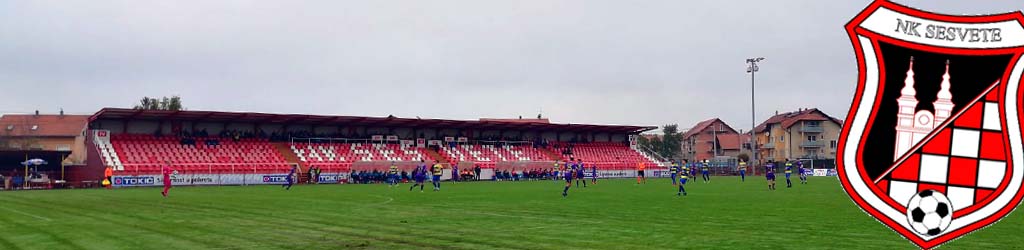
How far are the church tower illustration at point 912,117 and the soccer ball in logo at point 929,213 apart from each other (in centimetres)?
21

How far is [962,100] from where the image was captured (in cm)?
354

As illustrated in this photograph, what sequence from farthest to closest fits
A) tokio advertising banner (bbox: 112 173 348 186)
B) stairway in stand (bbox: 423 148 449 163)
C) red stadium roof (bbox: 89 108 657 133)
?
stairway in stand (bbox: 423 148 449 163) → red stadium roof (bbox: 89 108 657 133) → tokio advertising banner (bbox: 112 173 348 186)

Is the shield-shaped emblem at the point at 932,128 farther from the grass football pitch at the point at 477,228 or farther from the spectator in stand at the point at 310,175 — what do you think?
the spectator in stand at the point at 310,175

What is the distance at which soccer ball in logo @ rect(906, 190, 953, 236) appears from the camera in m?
3.49

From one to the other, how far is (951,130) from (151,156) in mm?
60156

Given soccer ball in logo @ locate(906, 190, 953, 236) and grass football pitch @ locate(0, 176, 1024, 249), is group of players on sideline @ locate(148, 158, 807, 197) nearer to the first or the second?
grass football pitch @ locate(0, 176, 1024, 249)

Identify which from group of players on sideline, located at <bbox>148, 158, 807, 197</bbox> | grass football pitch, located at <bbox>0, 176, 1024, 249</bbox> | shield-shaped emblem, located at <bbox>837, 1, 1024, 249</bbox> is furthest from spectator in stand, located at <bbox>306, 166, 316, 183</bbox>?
shield-shaped emblem, located at <bbox>837, 1, 1024, 249</bbox>

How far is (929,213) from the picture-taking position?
11.5 ft

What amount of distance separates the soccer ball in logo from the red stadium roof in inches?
2434

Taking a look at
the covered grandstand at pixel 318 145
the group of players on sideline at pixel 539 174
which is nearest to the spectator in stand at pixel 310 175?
the covered grandstand at pixel 318 145

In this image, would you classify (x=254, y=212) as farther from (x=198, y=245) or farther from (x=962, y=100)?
(x=962, y=100)

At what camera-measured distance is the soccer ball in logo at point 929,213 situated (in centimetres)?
349

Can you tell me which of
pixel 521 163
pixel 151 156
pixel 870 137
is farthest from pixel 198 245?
pixel 521 163

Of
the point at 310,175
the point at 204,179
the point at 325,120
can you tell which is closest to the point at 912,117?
the point at 204,179
